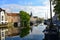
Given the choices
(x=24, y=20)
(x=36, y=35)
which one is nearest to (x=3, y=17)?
(x=24, y=20)

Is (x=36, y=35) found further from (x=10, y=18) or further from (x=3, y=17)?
(x=3, y=17)

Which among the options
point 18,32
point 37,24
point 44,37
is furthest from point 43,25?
point 18,32

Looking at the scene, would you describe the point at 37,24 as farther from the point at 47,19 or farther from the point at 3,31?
the point at 3,31

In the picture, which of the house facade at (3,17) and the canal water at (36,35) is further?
the house facade at (3,17)

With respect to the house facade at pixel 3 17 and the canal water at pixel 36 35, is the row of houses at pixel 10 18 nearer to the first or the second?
the house facade at pixel 3 17

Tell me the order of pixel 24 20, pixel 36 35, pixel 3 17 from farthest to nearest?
pixel 3 17
pixel 24 20
pixel 36 35

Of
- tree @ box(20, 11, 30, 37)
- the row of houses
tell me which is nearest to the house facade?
the row of houses

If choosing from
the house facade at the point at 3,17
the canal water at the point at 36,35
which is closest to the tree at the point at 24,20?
the canal water at the point at 36,35

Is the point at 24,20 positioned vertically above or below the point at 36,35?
above

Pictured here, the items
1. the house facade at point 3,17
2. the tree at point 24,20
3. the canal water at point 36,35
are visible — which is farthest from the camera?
the house facade at point 3,17

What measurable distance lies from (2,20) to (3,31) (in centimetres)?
23

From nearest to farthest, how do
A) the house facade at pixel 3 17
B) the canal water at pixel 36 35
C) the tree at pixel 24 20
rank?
the canal water at pixel 36 35 < the tree at pixel 24 20 < the house facade at pixel 3 17

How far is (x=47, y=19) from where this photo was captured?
10.6 ft

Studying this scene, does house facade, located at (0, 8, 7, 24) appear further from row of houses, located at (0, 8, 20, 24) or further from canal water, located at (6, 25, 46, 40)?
canal water, located at (6, 25, 46, 40)
